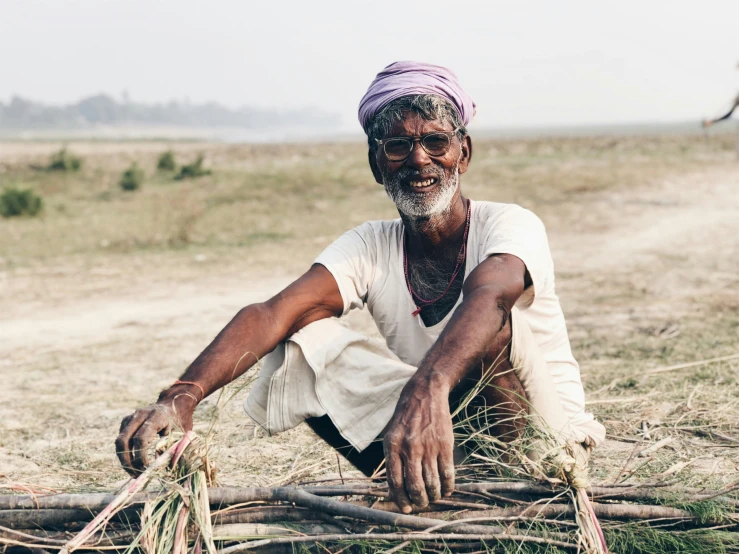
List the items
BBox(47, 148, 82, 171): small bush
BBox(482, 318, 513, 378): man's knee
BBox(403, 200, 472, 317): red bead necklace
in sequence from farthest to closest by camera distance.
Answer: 1. BBox(47, 148, 82, 171): small bush
2. BBox(403, 200, 472, 317): red bead necklace
3. BBox(482, 318, 513, 378): man's knee

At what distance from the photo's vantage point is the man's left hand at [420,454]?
2.00 meters

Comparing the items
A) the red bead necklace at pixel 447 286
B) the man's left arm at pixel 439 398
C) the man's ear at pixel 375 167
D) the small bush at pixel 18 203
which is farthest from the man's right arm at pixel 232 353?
the small bush at pixel 18 203

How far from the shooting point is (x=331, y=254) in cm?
288

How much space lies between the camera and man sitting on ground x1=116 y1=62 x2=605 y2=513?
2.14m

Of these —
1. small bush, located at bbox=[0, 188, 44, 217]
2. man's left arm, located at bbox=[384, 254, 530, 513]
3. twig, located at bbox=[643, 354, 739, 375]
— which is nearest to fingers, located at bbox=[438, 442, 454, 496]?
man's left arm, located at bbox=[384, 254, 530, 513]

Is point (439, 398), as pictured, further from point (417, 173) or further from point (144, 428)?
point (417, 173)

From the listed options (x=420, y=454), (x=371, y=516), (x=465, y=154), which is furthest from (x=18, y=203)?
(x=420, y=454)

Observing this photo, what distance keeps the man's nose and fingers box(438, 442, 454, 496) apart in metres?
1.16

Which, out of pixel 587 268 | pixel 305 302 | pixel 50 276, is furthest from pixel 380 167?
pixel 50 276

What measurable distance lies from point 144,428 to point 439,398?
77 cm

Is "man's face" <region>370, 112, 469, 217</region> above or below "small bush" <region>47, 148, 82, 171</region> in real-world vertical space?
above

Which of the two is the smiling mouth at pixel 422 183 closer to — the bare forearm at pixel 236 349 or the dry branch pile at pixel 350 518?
the bare forearm at pixel 236 349

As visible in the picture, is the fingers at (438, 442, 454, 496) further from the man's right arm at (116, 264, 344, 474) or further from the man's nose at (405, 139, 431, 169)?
the man's nose at (405, 139, 431, 169)

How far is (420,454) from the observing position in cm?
199
